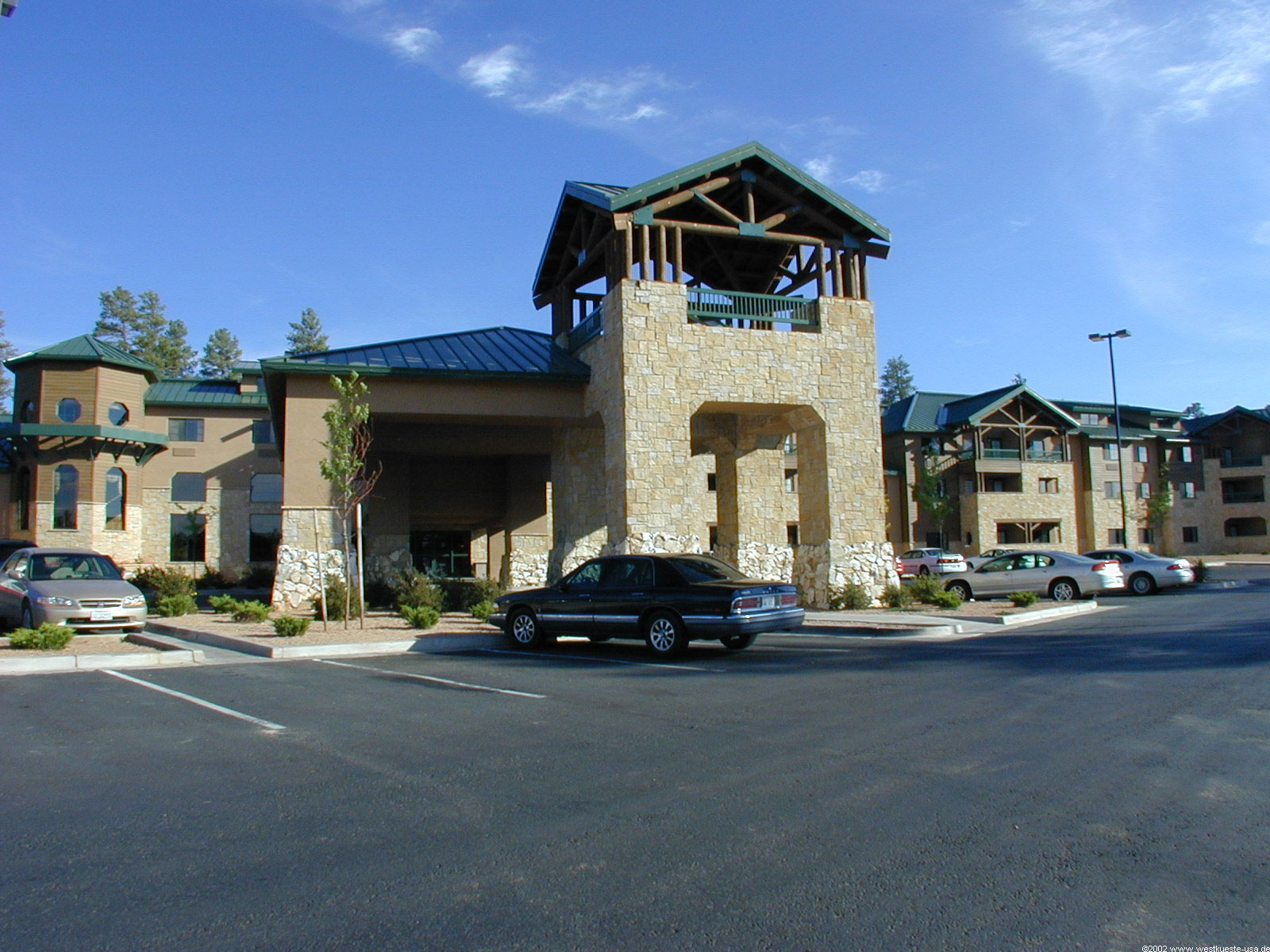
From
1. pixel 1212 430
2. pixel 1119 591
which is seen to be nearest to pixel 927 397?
pixel 1212 430

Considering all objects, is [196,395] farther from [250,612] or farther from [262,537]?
[250,612]

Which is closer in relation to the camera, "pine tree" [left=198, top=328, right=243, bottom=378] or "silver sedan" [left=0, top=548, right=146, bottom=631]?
"silver sedan" [left=0, top=548, right=146, bottom=631]

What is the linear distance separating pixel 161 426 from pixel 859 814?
1689 inches

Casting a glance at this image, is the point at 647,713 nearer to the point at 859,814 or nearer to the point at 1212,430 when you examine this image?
the point at 859,814

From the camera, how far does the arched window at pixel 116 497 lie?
38781 mm

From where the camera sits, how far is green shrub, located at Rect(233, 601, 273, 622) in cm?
1879

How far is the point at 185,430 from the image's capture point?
42.1 meters

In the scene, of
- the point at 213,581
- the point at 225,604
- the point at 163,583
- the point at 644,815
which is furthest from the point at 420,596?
the point at 213,581

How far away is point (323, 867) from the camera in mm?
4676

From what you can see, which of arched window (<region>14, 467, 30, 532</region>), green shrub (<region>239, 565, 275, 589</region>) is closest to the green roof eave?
green shrub (<region>239, 565, 275, 589</region>)

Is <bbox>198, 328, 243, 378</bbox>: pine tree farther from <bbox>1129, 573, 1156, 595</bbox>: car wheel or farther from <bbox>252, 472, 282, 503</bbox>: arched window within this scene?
<bbox>1129, 573, 1156, 595</bbox>: car wheel

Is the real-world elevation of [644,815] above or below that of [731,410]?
below

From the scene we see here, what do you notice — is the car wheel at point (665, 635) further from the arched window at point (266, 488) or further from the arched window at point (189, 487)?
the arched window at point (189, 487)

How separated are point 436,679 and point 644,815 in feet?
20.9
